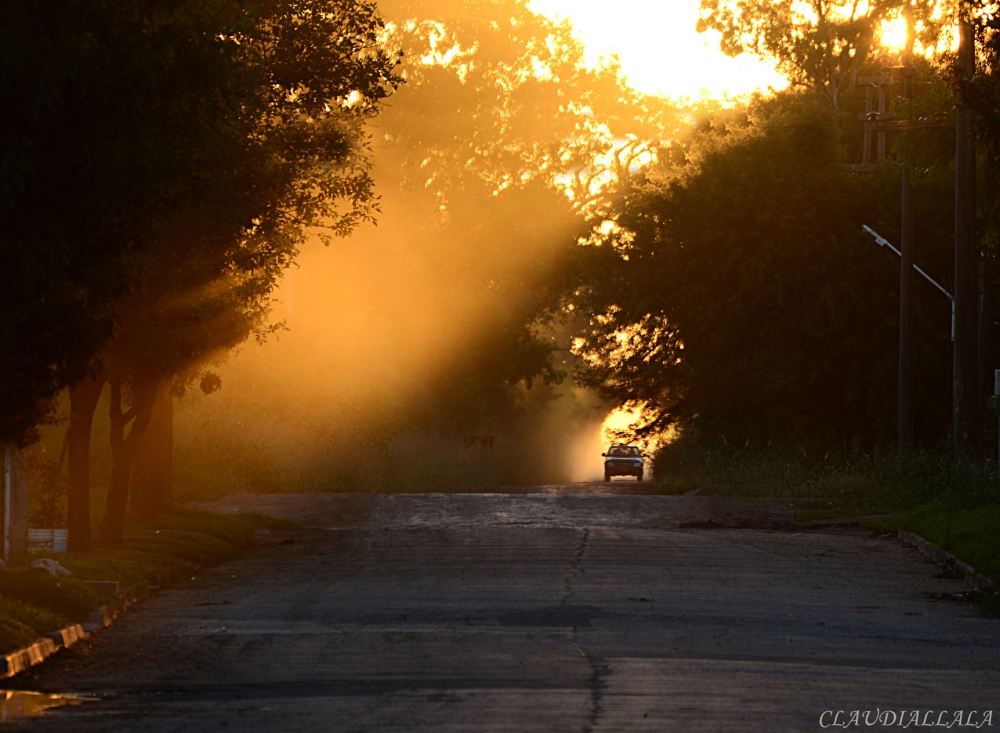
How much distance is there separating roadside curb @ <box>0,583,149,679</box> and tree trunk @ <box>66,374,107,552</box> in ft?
9.92

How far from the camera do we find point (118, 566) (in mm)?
17531

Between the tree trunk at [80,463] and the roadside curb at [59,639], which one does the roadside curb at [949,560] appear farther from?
the tree trunk at [80,463]

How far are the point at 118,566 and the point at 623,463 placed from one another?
52580mm

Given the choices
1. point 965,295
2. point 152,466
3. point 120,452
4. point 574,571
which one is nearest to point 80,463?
point 120,452

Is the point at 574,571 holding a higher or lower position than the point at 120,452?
lower

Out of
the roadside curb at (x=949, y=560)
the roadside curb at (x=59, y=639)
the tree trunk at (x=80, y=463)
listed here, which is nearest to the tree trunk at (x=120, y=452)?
the tree trunk at (x=80, y=463)

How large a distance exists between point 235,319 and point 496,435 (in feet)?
170

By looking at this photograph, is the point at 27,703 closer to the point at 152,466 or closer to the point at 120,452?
the point at 120,452

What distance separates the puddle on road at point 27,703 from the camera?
9.46 meters

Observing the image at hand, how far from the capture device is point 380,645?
12.4 m

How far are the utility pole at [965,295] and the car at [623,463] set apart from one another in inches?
1655

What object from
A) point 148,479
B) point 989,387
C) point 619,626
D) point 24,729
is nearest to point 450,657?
point 619,626

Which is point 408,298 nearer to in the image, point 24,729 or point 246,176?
point 246,176

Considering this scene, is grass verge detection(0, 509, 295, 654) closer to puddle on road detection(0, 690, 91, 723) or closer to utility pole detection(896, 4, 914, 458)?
puddle on road detection(0, 690, 91, 723)
